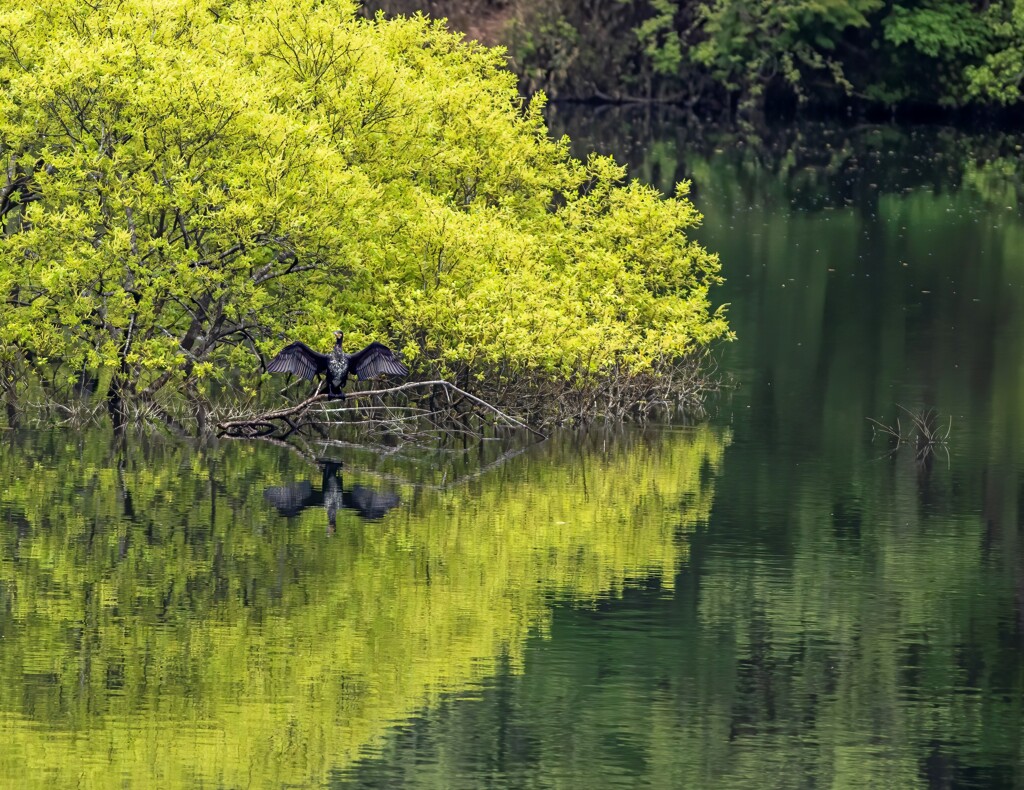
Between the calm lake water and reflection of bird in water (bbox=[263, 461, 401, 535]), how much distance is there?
0.08 m

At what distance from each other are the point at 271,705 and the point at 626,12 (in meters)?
83.2

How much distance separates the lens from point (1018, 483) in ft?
104

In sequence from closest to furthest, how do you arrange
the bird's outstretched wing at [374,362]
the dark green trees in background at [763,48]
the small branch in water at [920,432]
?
the bird's outstretched wing at [374,362] → the small branch in water at [920,432] → the dark green trees in background at [763,48]

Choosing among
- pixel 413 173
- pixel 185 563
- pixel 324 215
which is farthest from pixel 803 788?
pixel 413 173

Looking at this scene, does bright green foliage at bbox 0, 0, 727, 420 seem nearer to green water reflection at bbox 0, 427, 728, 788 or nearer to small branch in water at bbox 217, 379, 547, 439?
small branch in water at bbox 217, 379, 547, 439

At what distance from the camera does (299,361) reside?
33.8 meters

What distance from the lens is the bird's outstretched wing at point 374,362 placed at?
33.8 metres

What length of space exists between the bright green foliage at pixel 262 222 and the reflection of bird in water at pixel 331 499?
3997 millimetres

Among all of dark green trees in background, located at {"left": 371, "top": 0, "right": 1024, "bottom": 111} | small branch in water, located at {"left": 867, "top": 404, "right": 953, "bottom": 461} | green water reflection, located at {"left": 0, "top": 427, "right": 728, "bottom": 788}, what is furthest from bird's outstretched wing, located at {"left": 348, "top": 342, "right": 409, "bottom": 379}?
dark green trees in background, located at {"left": 371, "top": 0, "right": 1024, "bottom": 111}

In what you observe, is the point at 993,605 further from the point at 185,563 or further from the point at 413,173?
the point at 413,173

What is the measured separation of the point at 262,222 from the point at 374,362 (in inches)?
101

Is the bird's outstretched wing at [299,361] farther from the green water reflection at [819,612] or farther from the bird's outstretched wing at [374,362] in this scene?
the green water reflection at [819,612]

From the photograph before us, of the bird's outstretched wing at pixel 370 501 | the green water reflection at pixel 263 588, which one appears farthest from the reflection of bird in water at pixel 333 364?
the bird's outstretched wing at pixel 370 501

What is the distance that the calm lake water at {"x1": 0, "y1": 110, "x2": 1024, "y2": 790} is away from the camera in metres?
19.0
